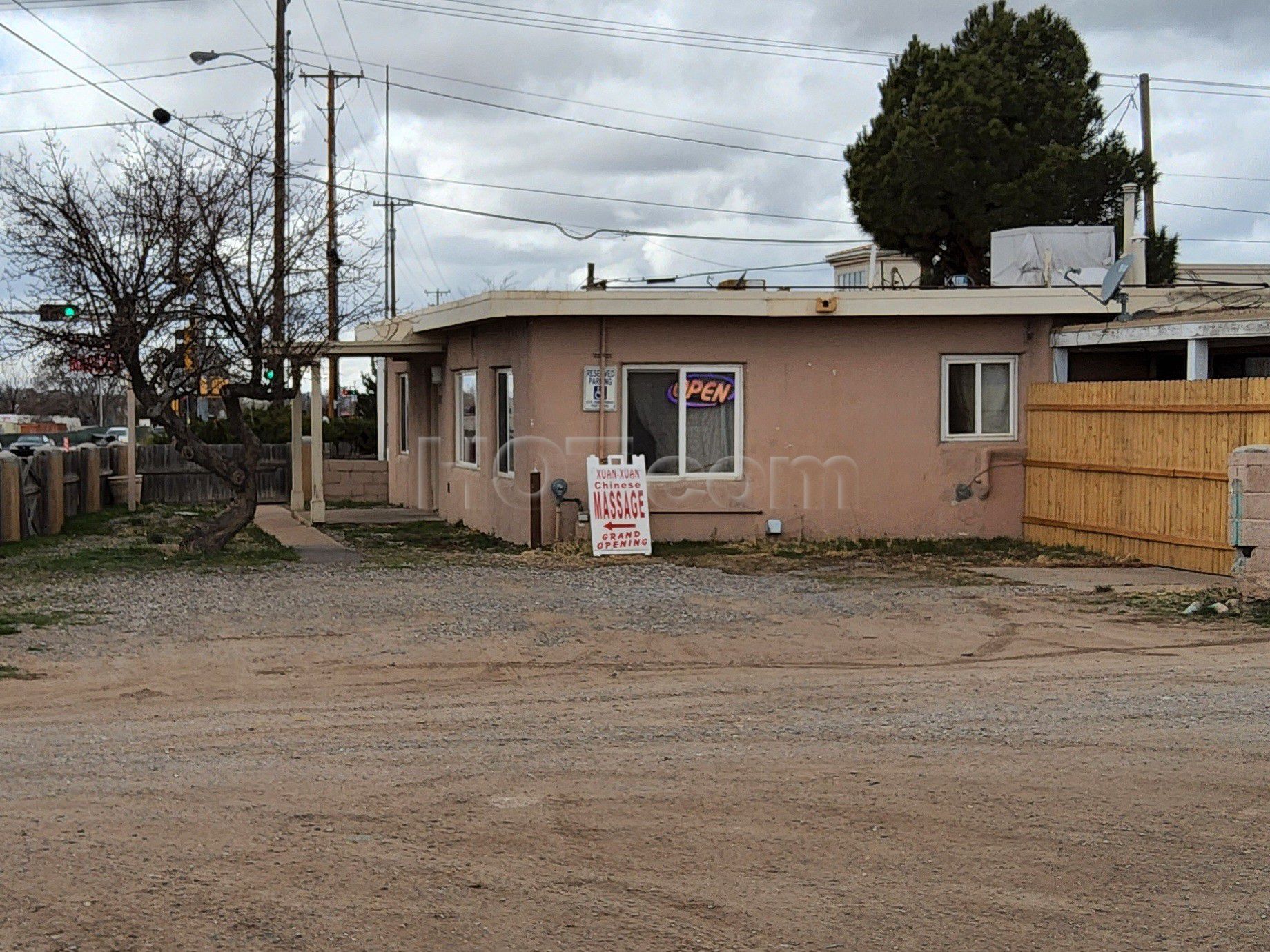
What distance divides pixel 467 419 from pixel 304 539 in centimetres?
301

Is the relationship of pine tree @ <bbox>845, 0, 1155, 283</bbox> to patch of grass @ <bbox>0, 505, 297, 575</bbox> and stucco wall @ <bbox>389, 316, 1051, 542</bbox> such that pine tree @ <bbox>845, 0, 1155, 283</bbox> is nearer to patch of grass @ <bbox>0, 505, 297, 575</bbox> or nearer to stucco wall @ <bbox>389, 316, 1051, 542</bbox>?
stucco wall @ <bbox>389, 316, 1051, 542</bbox>

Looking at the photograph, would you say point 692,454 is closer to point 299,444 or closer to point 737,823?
point 299,444

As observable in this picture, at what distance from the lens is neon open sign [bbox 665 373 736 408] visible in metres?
18.6

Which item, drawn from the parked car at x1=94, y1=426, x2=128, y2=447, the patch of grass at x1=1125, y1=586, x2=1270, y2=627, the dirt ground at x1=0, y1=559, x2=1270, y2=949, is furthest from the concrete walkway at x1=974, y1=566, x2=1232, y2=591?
the parked car at x1=94, y1=426, x2=128, y2=447

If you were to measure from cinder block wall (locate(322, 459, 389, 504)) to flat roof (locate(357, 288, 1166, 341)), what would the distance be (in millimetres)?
9400

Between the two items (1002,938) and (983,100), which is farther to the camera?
(983,100)

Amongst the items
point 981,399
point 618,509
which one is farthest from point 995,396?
point 618,509

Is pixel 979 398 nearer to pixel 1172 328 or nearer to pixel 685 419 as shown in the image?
pixel 1172 328

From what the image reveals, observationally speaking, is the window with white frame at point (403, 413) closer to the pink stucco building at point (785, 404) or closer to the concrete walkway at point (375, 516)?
the concrete walkway at point (375, 516)

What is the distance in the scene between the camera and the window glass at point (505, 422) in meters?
19.0

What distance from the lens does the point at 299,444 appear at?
25.3 metres

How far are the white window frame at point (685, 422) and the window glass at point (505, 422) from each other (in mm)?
1469

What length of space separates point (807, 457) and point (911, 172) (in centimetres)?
2294

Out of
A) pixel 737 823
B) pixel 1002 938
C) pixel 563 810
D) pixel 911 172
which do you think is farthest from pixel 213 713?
pixel 911 172
